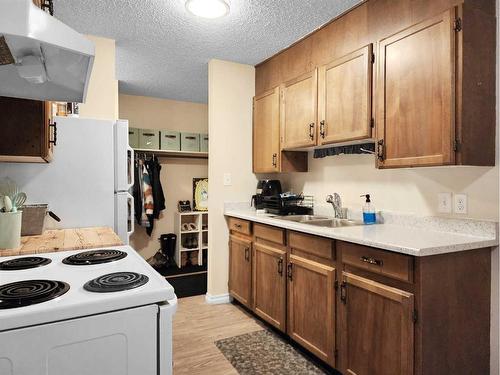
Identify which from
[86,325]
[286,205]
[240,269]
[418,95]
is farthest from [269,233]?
[86,325]

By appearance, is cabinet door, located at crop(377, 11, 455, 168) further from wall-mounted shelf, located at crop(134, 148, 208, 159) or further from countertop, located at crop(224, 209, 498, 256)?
wall-mounted shelf, located at crop(134, 148, 208, 159)

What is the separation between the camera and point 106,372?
90 centimetres

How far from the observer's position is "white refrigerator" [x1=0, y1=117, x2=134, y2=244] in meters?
2.27

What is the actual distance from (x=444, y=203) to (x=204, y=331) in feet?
6.41

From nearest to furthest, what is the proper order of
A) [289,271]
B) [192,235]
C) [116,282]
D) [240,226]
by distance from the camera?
[116,282] < [289,271] < [240,226] < [192,235]

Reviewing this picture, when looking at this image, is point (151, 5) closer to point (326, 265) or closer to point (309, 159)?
point (309, 159)

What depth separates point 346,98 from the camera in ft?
7.47

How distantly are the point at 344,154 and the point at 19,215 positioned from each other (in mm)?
2219

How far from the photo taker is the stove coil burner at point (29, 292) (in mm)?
873

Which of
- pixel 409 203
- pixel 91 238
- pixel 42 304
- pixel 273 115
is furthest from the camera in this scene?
pixel 273 115

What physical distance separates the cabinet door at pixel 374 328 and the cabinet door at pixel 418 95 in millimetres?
716

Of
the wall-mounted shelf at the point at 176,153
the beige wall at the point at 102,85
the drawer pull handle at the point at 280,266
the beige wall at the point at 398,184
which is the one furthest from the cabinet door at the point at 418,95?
the wall-mounted shelf at the point at 176,153

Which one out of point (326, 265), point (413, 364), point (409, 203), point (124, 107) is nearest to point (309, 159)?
point (409, 203)

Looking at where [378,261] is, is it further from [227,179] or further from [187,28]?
[187,28]
